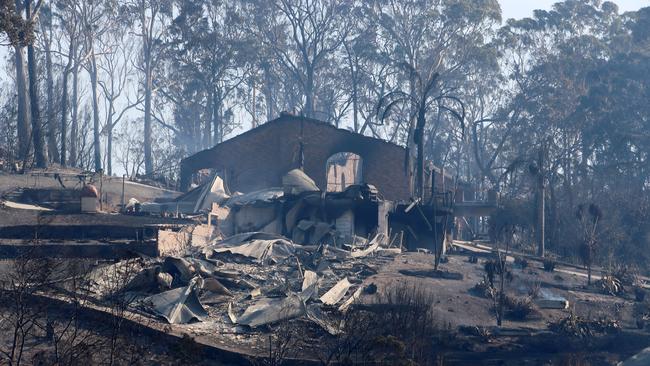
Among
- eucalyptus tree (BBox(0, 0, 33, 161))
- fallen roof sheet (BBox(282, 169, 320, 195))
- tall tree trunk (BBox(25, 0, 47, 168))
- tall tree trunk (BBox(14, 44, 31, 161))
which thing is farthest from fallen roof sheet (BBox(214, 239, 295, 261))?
tall tree trunk (BBox(25, 0, 47, 168))

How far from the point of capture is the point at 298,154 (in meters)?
39.0

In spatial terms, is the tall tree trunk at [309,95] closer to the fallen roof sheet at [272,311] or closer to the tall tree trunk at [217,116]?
the tall tree trunk at [217,116]

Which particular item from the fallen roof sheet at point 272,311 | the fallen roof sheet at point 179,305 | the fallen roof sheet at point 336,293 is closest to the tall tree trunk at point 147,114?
the fallen roof sheet at point 336,293

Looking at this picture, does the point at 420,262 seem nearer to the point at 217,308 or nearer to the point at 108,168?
the point at 217,308

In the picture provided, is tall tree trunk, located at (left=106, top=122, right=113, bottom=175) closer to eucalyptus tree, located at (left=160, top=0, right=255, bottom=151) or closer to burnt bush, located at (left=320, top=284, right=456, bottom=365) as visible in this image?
eucalyptus tree, located at (left=160, top=0, right=255, bottom=151)

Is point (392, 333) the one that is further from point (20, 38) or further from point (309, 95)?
point (309, 95)

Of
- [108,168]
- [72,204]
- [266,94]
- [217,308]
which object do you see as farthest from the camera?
[266,94]

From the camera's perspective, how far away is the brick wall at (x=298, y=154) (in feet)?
128

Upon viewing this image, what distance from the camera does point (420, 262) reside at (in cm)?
2611

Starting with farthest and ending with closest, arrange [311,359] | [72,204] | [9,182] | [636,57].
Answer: [636,57]
[9,182]
[72,204]
[311,359]

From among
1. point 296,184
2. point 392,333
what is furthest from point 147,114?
point 392,333

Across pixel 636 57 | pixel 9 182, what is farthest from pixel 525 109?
pixel 9 182

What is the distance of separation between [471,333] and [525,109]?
33.5 m

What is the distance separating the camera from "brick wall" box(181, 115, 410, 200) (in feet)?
128
